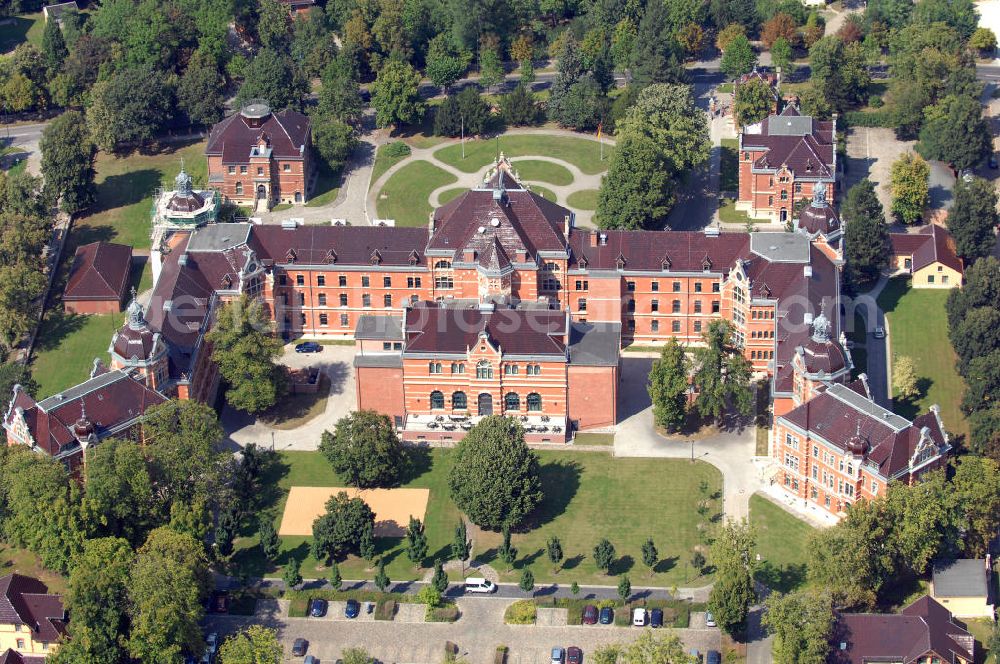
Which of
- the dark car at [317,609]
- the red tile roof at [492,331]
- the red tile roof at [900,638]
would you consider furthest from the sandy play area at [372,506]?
the red tile roof at [900,638]

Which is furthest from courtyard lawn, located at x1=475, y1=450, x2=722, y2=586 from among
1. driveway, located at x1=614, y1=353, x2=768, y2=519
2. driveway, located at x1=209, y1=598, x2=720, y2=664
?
driveway, located at x1=209, y1=598, x2=720, y2=664

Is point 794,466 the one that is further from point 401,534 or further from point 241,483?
point 241,483

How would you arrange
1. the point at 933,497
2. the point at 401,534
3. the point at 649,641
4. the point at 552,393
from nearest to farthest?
the point at 649,641
the point at 933,497
the point at 401,534
the point at 552,393

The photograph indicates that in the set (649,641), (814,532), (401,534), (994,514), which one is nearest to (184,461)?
(401,534)

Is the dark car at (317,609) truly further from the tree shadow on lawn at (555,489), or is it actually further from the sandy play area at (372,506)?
the tree shadow on lawn at (555,489)

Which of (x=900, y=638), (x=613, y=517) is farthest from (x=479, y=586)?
(x=900, y=638)

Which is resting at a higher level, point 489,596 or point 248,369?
point 248,369
